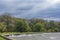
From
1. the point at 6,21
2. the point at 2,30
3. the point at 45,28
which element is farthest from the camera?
the point at 45,28

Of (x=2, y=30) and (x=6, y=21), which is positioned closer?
(x=2, y=30)

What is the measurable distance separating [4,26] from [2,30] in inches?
107

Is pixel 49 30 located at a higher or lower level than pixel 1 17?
lower

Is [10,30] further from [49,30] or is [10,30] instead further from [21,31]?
[49,30]

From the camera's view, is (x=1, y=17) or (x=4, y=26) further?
(x=1, y=17)

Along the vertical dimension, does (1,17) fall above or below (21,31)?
above

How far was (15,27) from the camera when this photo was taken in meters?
117

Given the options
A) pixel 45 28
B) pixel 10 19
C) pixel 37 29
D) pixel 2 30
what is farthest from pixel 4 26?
pixel 45 28

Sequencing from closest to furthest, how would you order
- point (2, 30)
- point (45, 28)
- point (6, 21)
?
point (2, 30) < point (6, 21) < point (45, 28)

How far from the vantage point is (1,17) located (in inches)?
4798

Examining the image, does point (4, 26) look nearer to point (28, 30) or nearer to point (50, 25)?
point (28, 30)

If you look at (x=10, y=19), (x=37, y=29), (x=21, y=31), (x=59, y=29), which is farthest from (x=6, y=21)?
(x=59, y=29)

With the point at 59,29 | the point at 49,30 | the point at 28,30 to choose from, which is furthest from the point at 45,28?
the point at 28,30

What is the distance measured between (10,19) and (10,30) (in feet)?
29.3
